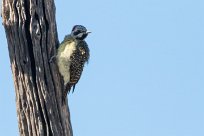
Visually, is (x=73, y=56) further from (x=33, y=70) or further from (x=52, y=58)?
(x=33, y=70)

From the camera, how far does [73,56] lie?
955 cm

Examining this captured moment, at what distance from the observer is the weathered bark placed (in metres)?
7.75

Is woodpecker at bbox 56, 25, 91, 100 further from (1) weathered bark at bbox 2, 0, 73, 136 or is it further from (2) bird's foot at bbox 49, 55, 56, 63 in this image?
(1) weathered bark at bbox 2, 0, 73, 136

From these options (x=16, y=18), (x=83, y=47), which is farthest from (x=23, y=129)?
(x=83, y=47)

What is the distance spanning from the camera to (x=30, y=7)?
8008 mm

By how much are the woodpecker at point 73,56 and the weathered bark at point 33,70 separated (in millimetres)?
509

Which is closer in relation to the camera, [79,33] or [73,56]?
[73,56]

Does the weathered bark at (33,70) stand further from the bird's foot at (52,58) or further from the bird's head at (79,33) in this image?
the bird's head at (79,33)

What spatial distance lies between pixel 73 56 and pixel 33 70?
176cm

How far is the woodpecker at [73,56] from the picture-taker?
881 cm

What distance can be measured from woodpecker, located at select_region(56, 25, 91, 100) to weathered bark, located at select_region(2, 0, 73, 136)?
1.67ft

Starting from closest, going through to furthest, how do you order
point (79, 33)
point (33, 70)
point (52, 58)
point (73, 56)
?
point (33, 70), point (52, 58), point (73, 56), point (79, 33)

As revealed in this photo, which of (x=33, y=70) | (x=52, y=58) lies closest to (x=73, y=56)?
(x=52, y=58)

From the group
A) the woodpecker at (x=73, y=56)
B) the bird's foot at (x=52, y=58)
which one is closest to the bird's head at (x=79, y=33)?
the woodpecker at (x=73, y=56)
